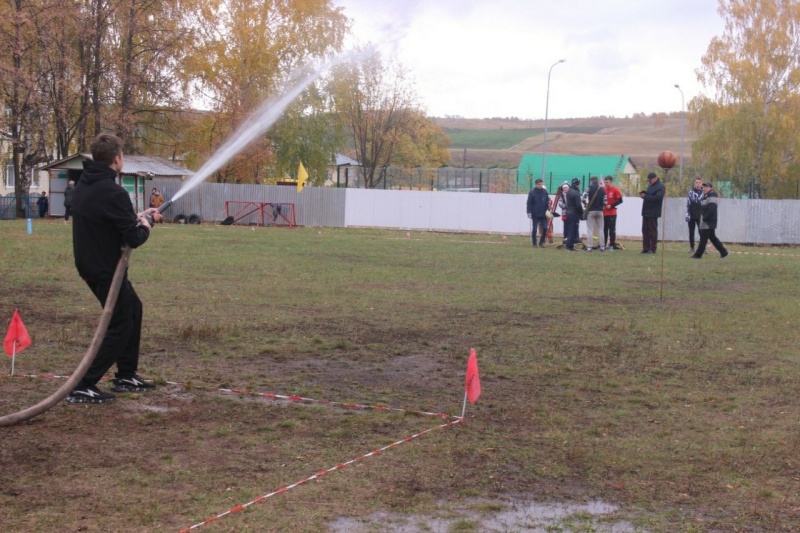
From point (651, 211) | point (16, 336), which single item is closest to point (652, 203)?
point (651, 211)

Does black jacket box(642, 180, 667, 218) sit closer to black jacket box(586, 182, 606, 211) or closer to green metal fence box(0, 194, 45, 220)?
black jacket box(586, 182, 606, 211)

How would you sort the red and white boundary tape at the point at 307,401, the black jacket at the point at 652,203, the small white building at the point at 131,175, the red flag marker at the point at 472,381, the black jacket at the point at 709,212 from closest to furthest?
the red and white boundary tape at the point at 307,401 → the red flag marker at the point at 472,381 → the black jacket at the point at 709,212 → the black jacket at the point at 652,203 → the small white building at the point at 131,175

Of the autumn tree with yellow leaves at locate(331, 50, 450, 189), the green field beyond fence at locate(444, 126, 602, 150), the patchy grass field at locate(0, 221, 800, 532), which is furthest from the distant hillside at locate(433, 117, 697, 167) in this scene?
the patchy grass field at locate(0, 221, 800, 532)

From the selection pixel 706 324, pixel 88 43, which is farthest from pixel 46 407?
pixel 88 43

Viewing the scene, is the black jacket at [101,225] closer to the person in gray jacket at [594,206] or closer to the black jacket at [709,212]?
the black jacket at [709,212]

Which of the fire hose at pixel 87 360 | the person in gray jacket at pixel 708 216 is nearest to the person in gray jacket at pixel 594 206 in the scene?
the person in gray jacket at pixel 708 216

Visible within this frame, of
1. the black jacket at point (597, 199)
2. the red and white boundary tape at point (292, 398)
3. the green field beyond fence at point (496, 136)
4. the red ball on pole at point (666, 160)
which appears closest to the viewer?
the red and white boundary tape at point (292, 398)

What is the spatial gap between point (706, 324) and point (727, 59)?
52597 millimetres

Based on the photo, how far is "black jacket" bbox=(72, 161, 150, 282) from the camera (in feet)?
25.0

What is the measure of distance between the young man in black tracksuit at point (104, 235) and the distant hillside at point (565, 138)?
10062 cm

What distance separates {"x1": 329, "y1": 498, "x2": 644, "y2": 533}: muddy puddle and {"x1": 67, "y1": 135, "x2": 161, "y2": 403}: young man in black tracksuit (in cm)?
334

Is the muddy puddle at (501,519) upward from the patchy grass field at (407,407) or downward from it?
downward

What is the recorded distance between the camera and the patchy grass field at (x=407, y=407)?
5.41 m

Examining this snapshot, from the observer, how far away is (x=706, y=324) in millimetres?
12688
